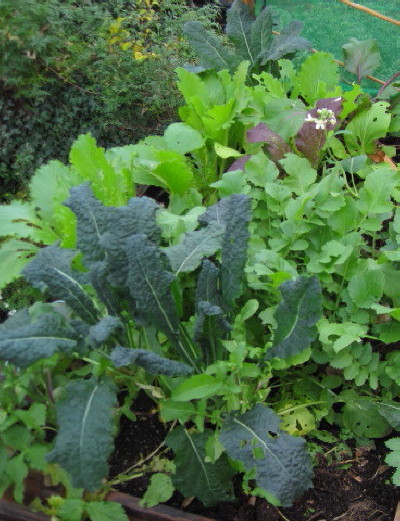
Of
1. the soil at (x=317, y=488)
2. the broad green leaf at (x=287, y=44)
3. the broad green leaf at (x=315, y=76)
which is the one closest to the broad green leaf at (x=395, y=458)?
the soil at (x=317, y=488)

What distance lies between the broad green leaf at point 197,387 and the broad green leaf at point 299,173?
26.5 inches

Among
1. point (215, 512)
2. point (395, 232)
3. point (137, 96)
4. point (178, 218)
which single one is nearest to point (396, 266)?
point (395, 232)

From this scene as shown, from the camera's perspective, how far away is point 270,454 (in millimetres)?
1115

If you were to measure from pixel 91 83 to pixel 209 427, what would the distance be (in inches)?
108

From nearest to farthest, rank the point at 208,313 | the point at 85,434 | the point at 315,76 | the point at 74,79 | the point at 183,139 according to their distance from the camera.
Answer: the point at 85,434
the point at 208,313
the point at 183,139
the point at 315,76
the point at 74,79

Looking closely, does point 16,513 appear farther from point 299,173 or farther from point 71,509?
point 299,173

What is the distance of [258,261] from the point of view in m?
1.43

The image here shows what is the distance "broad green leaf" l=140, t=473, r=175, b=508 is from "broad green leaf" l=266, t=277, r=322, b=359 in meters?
0.33

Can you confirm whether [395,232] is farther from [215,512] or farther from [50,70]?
[50,70]

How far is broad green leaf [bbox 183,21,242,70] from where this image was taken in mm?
2178

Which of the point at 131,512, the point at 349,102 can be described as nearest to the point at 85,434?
the point at 131,512

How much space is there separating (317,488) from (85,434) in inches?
22.0

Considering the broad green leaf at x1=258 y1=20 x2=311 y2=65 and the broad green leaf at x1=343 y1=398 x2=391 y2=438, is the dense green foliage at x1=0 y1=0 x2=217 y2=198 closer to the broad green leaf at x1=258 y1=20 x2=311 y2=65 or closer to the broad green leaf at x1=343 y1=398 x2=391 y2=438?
the broad green leaf at x1=258 y1=20 x2=311 y2=65

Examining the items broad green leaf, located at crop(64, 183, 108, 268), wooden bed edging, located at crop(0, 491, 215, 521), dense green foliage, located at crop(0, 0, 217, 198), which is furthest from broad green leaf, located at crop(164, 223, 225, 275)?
dense green foliage, located at crop(0, 0, 217, 198)
